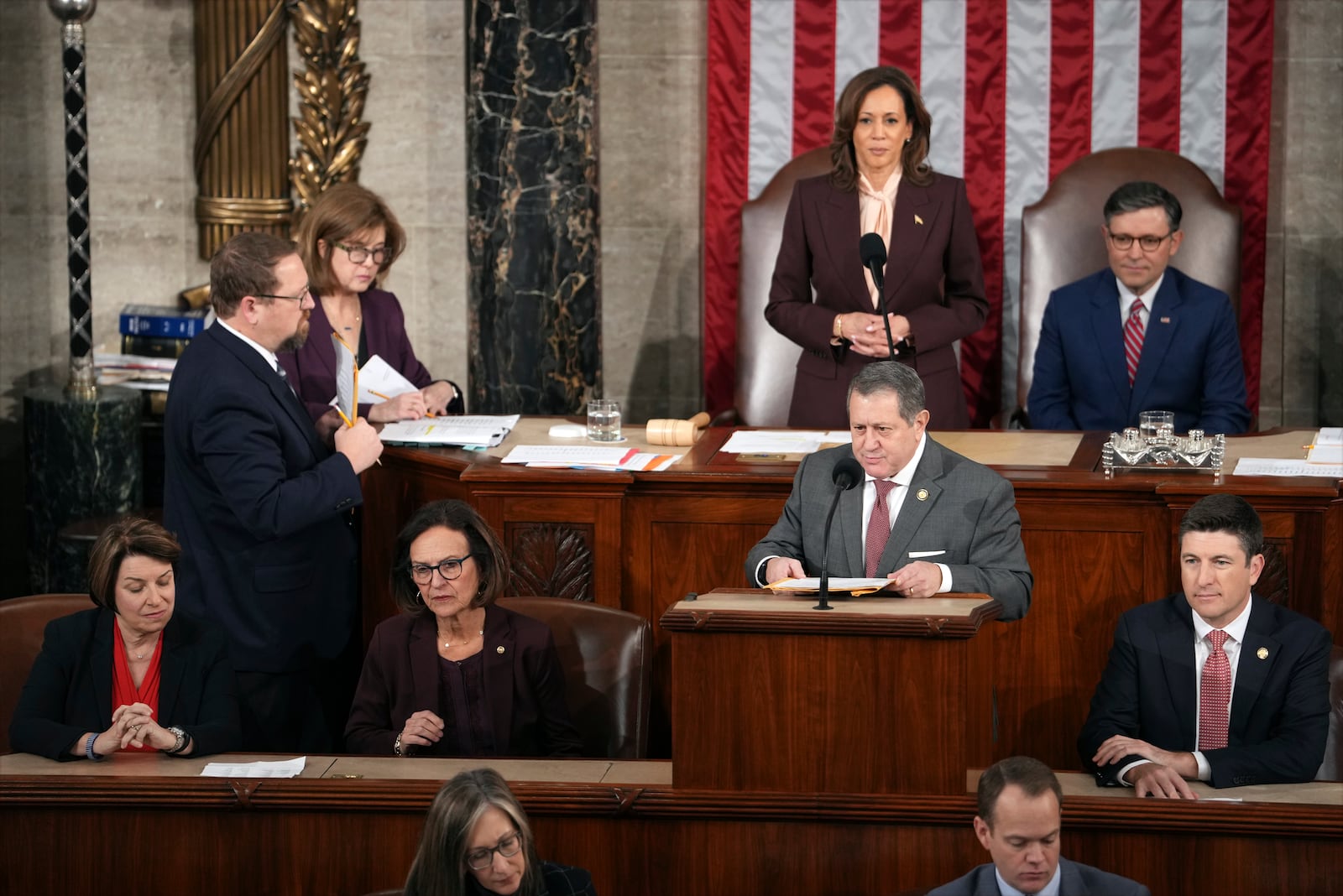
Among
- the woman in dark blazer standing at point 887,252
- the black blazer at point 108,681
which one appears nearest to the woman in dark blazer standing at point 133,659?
the black blazer at point 108,681

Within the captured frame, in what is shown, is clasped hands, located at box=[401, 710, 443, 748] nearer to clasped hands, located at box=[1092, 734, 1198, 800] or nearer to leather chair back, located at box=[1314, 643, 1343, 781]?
clasped hands, located at box=[1092, 734, 1198, 800]

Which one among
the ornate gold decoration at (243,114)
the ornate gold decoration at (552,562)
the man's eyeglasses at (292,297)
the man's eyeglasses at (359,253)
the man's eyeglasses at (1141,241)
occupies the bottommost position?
the ornate gold decoration at (552,562)

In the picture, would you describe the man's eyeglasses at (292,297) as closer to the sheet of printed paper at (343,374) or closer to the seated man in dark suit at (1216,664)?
the sheet of printed paper at (343,374)

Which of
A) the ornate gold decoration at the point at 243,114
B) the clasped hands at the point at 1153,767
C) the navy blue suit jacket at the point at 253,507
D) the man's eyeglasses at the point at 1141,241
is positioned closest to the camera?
the clasped hands at the point at 1153,767

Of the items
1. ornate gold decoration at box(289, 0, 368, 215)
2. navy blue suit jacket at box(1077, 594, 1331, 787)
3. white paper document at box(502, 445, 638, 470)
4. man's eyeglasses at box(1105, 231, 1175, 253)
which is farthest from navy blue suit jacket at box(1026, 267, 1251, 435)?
ornate gold decoration at box(289, 0, 368, 215)

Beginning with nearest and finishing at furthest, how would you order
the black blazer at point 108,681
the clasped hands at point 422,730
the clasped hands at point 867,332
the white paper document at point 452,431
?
the black blazer at point 108,681
the clasped hands at point 422,730
the white paper document at point 452,431
the clasped hands at point 867,332

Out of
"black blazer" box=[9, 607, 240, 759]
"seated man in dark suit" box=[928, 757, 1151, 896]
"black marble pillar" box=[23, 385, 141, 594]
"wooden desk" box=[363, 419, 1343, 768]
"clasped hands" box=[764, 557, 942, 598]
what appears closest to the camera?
"seated man in dark suit" box=[928, 757, 1151, 896]

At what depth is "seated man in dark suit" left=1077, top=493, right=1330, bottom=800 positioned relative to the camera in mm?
3900

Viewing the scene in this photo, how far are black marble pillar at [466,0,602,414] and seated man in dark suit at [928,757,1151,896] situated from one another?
3820 mm

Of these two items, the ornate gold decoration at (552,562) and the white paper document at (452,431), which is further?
the white paper document at (452,431)

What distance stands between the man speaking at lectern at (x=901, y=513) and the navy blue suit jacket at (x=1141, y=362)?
1714mm

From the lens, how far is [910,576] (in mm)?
3781

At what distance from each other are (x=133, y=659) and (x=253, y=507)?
0.49 meters

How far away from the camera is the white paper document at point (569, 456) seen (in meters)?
4.94
